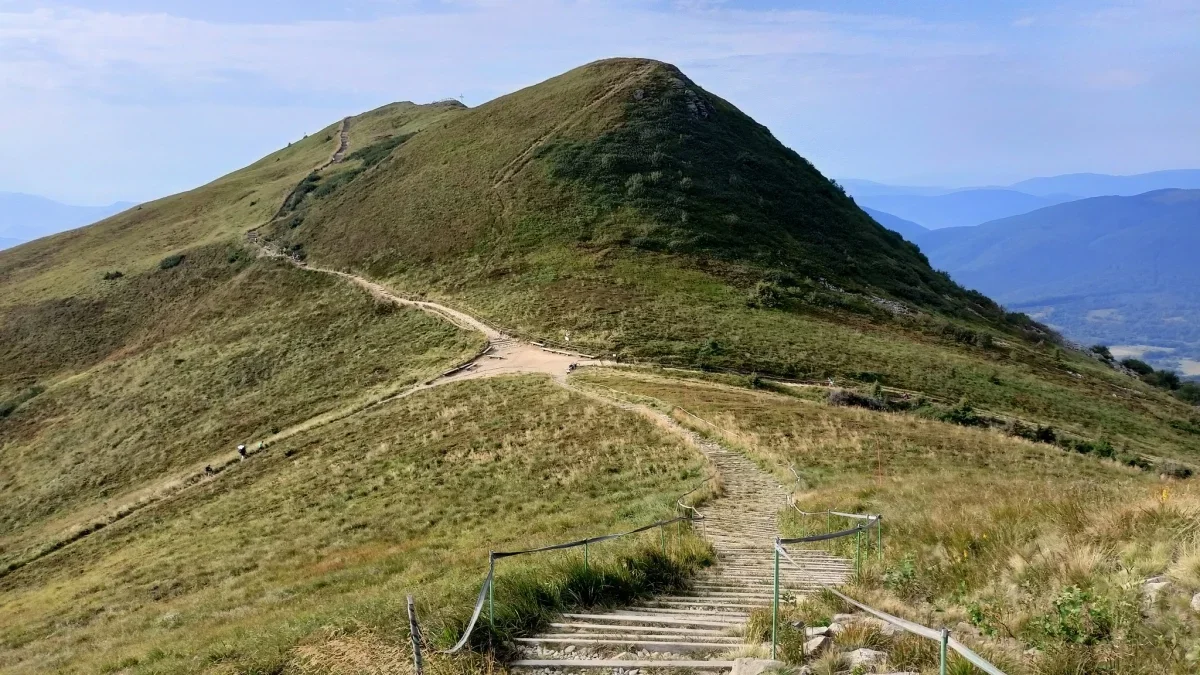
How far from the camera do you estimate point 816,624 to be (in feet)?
22.3

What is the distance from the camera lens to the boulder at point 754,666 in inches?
221

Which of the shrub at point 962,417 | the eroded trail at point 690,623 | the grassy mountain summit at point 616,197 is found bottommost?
the shrub at point 962,417

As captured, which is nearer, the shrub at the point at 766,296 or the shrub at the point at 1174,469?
the shrub at the point at 1174,469

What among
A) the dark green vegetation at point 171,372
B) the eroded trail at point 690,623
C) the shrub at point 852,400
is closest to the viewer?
the eroded trail at point 690,623

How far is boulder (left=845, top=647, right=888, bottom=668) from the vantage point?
557 centimetres

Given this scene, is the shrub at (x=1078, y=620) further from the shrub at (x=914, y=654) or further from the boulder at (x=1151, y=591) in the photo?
the shrub at (x=914, y=654)

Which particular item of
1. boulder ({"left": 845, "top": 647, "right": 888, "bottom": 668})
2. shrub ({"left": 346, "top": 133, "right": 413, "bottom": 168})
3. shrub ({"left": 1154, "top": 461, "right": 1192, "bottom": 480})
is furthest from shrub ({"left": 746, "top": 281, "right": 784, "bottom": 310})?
shrub ({"left": 346, "top": 133, "right": 413, "bottom": 168})

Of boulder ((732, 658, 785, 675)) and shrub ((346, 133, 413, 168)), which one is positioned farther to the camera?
shrub ((346, 133, 413, 168))

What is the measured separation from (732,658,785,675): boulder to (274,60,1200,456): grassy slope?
3431 centimetres

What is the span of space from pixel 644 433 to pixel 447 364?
18595 mm

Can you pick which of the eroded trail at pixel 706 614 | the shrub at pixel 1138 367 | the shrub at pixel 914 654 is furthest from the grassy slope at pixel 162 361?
the shrub at pixel 1138 367

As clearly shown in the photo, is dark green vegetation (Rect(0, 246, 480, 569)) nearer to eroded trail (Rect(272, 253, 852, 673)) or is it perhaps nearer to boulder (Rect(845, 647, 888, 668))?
eroded trail (Rect(272, 253, 852, 673))

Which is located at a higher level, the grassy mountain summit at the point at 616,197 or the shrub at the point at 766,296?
the grassy mountain summit at the point at 616,197

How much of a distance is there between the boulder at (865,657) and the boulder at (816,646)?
0.26 metres
